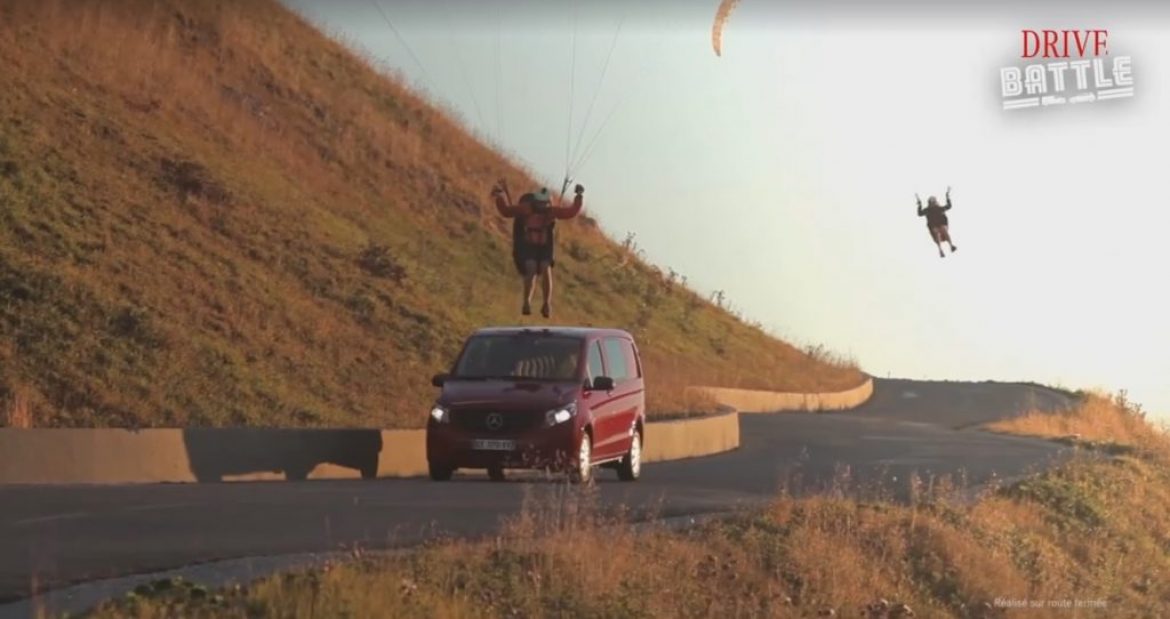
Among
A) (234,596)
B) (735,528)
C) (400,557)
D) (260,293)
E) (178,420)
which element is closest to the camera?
(234,596)

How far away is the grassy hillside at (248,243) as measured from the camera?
32500 mm

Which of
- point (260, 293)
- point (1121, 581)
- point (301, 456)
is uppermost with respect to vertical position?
point (260, 293)

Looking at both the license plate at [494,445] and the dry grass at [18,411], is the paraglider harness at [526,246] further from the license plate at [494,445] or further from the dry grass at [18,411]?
the license plate at [494,445]

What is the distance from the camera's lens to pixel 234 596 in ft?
42.6

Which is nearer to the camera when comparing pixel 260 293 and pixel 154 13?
pixel 260 293

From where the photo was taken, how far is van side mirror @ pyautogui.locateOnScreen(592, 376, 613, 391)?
1013 inches

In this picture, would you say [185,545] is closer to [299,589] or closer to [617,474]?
[299,589]

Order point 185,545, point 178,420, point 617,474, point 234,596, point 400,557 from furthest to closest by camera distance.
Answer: point 178,420
point 617,474
point 185,545
point 400,557
point 234,596

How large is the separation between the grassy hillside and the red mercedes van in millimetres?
6016

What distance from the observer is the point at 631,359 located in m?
28.3

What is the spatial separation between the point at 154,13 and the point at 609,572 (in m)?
42.4

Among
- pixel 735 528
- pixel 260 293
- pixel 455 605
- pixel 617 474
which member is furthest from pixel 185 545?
pixel 260 293

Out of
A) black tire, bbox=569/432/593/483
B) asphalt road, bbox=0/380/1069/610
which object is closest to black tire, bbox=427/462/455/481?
asphalt road, bbox=0/380/1069/610

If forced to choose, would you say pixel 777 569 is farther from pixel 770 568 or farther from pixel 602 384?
pixel 602 384
